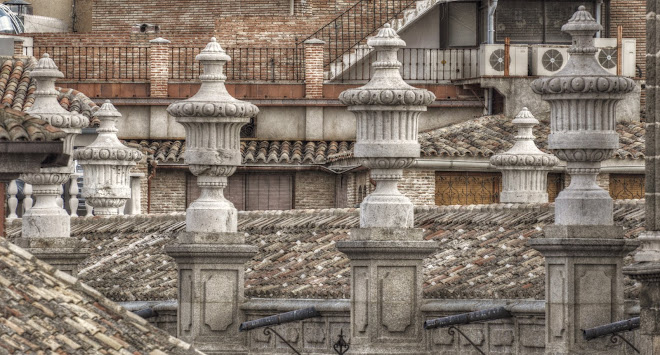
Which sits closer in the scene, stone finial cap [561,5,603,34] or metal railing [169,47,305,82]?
stone finial cap [561,5,603,34]

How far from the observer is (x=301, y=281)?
90.7ft

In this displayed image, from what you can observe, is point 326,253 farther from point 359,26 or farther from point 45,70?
point 359,26

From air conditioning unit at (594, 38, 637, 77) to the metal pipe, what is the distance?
32193mm

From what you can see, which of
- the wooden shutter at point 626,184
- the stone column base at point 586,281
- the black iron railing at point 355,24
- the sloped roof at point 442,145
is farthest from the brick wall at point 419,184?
the stone column base at point 586,281

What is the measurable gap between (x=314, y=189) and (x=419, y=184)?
17.7ft

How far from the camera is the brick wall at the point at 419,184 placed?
46406 mm

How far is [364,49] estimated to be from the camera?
181 feet

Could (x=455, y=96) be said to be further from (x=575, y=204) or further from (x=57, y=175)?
(x=575, y=204)

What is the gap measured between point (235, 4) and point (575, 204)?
3785cm

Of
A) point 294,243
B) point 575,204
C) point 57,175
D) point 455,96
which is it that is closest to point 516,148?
point 294,243

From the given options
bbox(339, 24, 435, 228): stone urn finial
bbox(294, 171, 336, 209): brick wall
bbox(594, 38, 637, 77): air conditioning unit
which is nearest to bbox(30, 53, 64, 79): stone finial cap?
bbox(339, 24, 435, 228): stone urn finial

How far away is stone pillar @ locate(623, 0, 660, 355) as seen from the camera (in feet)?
65.5

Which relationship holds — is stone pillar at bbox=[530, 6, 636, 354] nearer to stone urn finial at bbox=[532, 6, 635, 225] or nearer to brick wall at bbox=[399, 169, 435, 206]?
stone urn finial at bbox=[532, 6, 635, 225]

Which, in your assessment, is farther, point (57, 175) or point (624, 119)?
point (624, 119)
